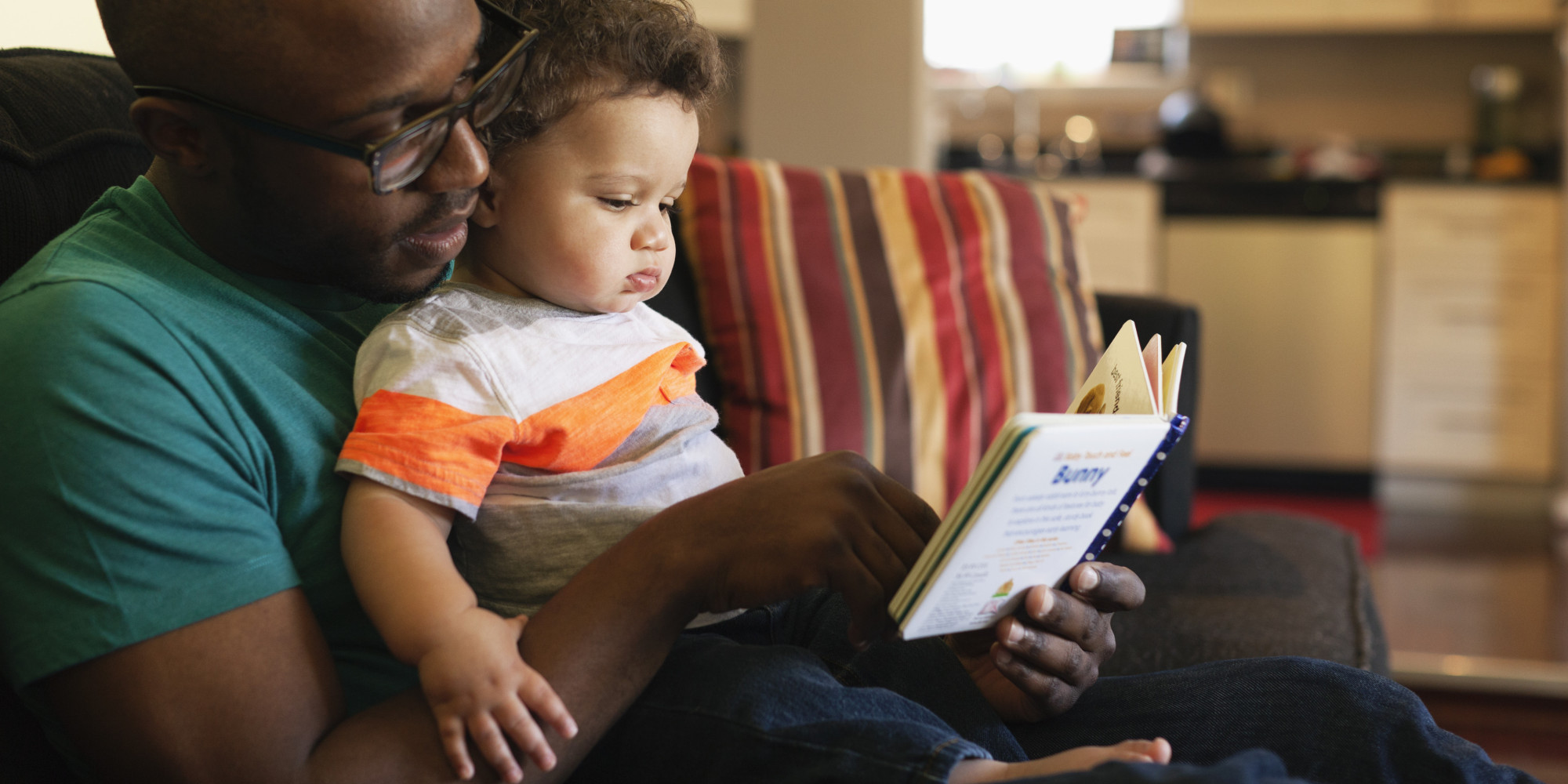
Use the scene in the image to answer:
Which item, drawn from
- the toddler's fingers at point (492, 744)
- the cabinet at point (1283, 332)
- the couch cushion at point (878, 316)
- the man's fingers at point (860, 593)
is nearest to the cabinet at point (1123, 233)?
the cabinet at point (1283, 332)

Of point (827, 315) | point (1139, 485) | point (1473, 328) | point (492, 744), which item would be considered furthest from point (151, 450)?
point (1473, 328)

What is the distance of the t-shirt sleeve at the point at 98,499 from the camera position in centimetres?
67

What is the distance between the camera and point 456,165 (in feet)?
2.57

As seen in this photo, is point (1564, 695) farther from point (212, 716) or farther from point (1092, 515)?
point (212, 716)

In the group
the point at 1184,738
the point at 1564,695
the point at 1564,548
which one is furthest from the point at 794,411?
the point at 1564,548

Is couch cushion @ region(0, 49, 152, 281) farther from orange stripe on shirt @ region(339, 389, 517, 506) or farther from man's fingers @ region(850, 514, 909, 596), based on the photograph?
A: man's fingers @ region(850, 514, 909, 596)

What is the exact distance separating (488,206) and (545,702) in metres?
0.36

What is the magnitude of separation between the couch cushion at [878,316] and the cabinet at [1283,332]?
2.31m

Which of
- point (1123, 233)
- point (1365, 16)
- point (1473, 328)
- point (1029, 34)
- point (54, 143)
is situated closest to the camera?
point (54, 143)

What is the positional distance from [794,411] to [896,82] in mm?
1183

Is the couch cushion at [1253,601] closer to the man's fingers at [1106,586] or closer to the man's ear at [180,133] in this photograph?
the man's fingers at [1106,586]

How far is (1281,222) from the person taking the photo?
3.86 metres

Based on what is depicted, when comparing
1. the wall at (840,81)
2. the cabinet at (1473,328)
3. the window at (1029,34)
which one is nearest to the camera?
the wall at (840,81)

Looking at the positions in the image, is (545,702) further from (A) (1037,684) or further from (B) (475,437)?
(A) (1037,684)
